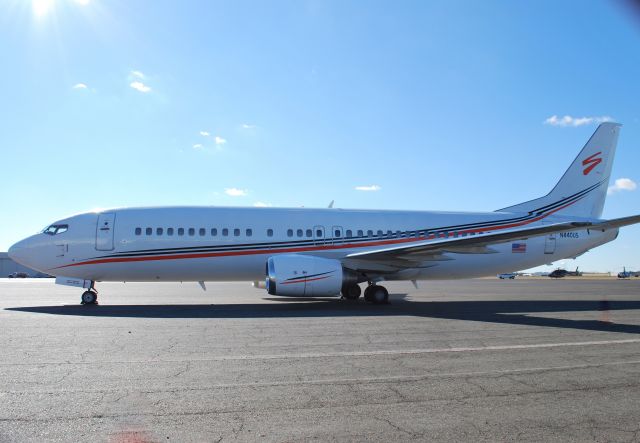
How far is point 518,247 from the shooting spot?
840 inches

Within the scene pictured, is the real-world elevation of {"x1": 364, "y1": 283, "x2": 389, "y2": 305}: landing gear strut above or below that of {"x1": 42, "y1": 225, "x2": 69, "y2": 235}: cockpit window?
below

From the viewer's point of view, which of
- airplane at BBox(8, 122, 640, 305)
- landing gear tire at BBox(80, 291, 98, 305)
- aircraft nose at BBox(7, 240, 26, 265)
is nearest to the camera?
airplane at BBox(8, 122, 640, 305)

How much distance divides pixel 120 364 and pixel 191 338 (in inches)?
97.3

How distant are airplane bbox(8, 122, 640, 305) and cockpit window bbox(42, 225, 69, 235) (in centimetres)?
4

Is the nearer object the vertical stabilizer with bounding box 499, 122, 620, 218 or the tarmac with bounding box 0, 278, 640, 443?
the tarmac with bounding box 0, 278, 640, 443

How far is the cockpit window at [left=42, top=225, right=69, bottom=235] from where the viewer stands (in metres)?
17.4

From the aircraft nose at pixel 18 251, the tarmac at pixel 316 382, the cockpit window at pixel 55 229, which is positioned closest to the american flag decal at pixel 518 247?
the tarmac at pixel 316 382

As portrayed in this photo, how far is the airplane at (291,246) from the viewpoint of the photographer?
1645 cm

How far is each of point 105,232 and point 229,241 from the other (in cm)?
431

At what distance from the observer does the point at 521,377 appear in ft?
21.0

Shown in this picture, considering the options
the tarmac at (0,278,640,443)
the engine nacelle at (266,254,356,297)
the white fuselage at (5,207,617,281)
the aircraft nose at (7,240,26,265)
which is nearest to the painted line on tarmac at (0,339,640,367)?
the tarmac at (0,278,640,443)

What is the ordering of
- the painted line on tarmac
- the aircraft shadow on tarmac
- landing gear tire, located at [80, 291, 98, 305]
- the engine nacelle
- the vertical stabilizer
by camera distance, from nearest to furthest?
the painted line on tarmac
the aircraft shadow on tarmac
the engine nacelle
landing gear tire, located at [80, 291, 98, 305]
the vertical stabilizer

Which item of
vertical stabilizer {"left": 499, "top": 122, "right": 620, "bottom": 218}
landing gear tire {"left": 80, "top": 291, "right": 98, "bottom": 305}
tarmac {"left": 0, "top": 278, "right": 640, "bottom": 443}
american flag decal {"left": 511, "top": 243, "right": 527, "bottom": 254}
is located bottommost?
tarmac {"left": 0, "top": 278, "right": 640, "bottom": 443}

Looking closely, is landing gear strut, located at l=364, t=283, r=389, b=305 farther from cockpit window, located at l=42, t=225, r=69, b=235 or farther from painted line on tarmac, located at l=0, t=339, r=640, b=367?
cockpit window, located at l=42, t=225, r=69, b=235
